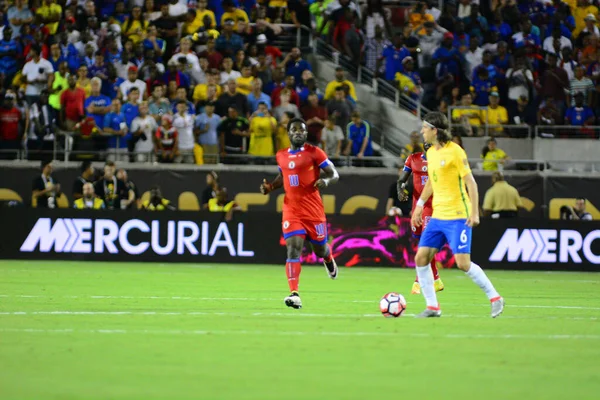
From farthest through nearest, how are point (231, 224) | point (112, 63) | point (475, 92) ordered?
point (475, 92) < point (112, 63) < point (231, 224)

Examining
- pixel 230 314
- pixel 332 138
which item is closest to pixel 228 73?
pixel 332 138

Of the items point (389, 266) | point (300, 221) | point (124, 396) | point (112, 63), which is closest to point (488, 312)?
point (300, 221)

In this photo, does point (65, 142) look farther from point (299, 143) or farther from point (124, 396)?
point (124, 396)

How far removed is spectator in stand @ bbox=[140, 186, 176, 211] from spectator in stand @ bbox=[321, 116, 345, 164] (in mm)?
3679

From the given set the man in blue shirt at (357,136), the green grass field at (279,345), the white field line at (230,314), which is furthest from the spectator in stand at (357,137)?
the white field line at (230,314)

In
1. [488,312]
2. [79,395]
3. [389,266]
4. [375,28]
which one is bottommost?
[389,266]

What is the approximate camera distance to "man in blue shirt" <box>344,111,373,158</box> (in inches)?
1040

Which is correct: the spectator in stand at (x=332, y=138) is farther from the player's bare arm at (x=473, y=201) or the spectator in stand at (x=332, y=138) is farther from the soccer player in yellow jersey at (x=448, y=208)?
the player's bare arm at (x=473, y=201)

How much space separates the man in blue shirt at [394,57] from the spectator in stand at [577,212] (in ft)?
17.8

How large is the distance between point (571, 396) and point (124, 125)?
18.9m

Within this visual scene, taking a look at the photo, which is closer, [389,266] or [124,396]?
[124,396]

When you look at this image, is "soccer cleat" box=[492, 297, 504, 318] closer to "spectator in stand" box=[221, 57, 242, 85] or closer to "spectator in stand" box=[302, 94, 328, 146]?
"spectator in stand" box=[302, 94, 328, 146]

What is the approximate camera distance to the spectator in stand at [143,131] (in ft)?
83.0

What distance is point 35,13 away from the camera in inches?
1098
